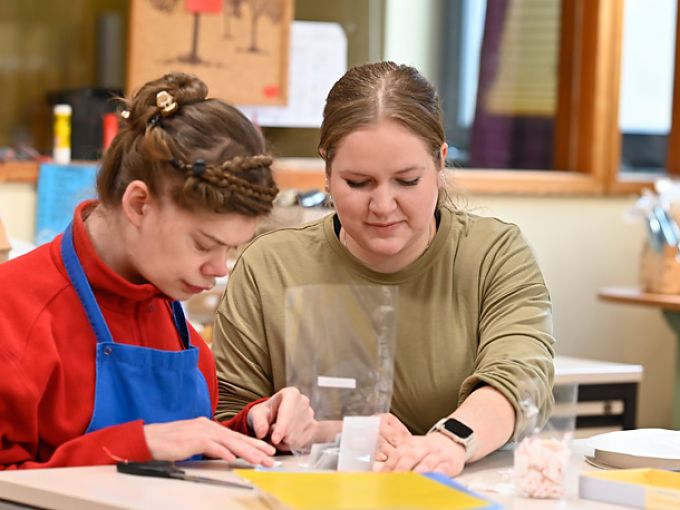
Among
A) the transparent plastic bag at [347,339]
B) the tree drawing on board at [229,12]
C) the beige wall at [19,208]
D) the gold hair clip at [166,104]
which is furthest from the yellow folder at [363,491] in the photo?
the tree drawing on board at [229,12]

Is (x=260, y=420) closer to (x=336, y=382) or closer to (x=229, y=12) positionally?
(x=336, y=382)

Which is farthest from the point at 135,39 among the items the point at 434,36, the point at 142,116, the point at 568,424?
the point at 142,116

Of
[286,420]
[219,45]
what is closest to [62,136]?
[219,45]

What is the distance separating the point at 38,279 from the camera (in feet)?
5.53

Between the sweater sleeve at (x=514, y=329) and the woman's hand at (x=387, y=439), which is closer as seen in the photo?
the woman's hand at (x=387, y=439)

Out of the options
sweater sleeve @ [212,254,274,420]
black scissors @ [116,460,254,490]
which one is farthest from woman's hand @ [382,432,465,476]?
sweater sleeve @ [212,254,274,420]

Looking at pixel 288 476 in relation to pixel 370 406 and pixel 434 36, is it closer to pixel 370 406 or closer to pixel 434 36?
pixel 370 406

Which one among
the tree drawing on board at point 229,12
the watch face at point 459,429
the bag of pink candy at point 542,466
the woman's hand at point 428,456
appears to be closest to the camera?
the bag of pink candy at point 542,466

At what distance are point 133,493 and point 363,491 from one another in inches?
10.5

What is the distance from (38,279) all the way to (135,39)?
86.4 inches

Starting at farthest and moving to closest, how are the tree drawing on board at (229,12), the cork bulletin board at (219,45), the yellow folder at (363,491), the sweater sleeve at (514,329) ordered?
the tree drawing on board at (229,12) < the cork bulletin board at (219,45) < the sweater sleeve at (514,329) < the yellow folder at (363,491)

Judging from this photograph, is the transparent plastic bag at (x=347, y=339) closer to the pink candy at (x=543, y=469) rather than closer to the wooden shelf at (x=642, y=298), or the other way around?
the pink candy at (x=543, y=469)

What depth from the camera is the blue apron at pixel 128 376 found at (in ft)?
5.56

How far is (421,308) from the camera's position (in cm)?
215
